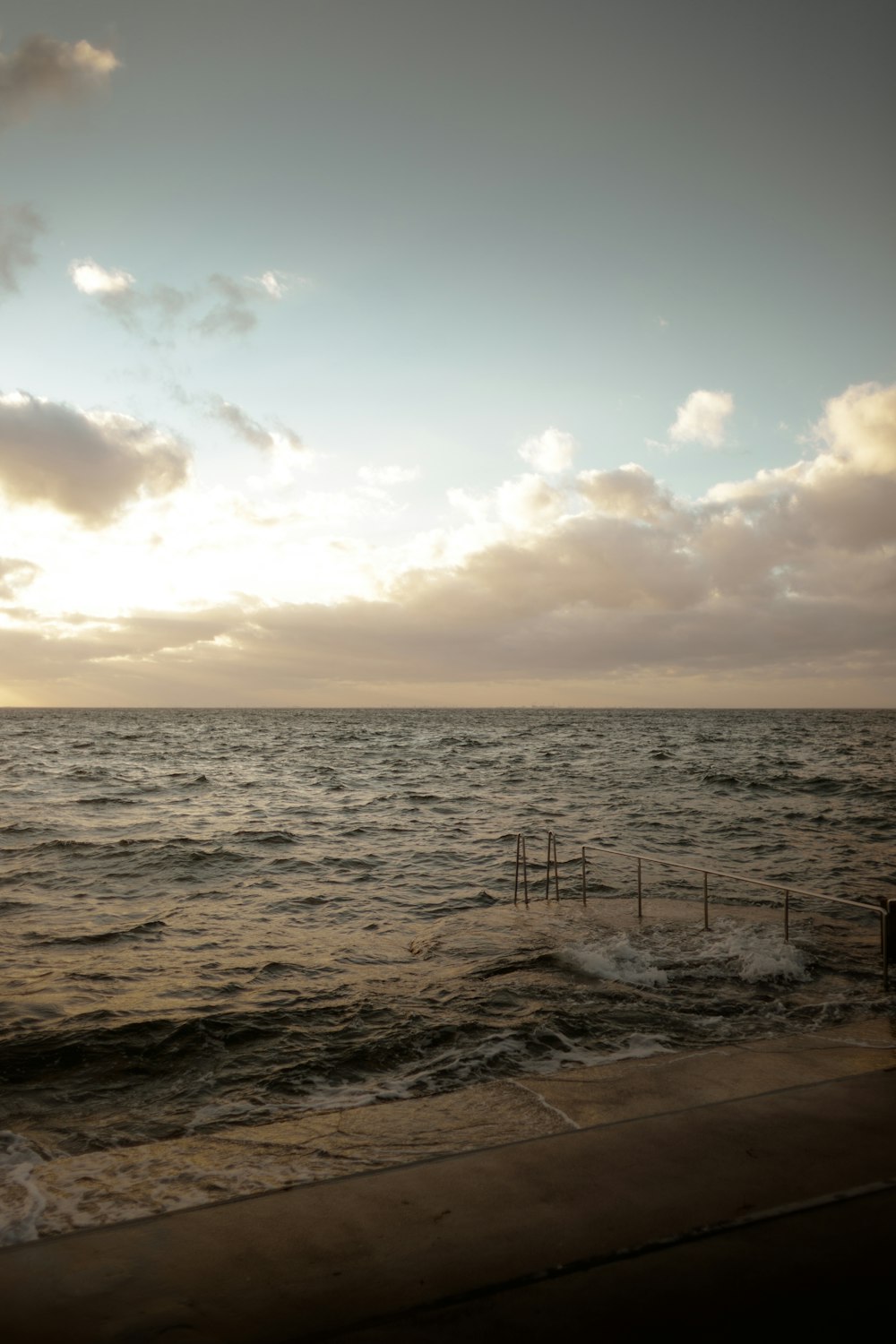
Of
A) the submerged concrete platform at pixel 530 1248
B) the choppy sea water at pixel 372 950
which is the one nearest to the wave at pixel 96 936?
the choppy sea water at pixel 372 950

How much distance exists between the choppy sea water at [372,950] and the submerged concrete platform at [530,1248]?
8.82ft

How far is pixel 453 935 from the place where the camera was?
12.8m

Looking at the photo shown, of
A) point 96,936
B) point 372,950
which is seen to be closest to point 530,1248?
point 372,950

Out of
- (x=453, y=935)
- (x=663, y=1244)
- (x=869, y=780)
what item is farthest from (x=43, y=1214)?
(x=869, y=780)

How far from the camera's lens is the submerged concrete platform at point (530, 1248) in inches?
132

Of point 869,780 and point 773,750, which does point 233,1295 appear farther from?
point 773,750

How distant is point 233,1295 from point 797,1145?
132 inches

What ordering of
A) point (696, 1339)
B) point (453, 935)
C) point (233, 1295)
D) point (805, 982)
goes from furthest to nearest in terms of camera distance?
point (453, 935) → point (805, 982) → point (233, 1295) → point (696, 1339)

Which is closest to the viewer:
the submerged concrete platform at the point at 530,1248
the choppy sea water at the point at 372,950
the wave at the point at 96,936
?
the submerged concrete platform at the point at 530,1248

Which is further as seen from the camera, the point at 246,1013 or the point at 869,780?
the point at 869,780

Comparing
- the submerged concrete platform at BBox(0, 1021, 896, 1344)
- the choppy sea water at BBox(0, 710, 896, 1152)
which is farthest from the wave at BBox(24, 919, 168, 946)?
the submerged concrete platform at BBox(0, 1021, 896, 1344)

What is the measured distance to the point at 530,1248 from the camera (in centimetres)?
381

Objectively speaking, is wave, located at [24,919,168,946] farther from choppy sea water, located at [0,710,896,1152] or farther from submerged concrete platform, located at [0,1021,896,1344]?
submerged concrete platform, located at [0,1021,896,1344]

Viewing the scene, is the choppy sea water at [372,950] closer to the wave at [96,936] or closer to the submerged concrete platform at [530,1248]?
the wave at [96,936]
